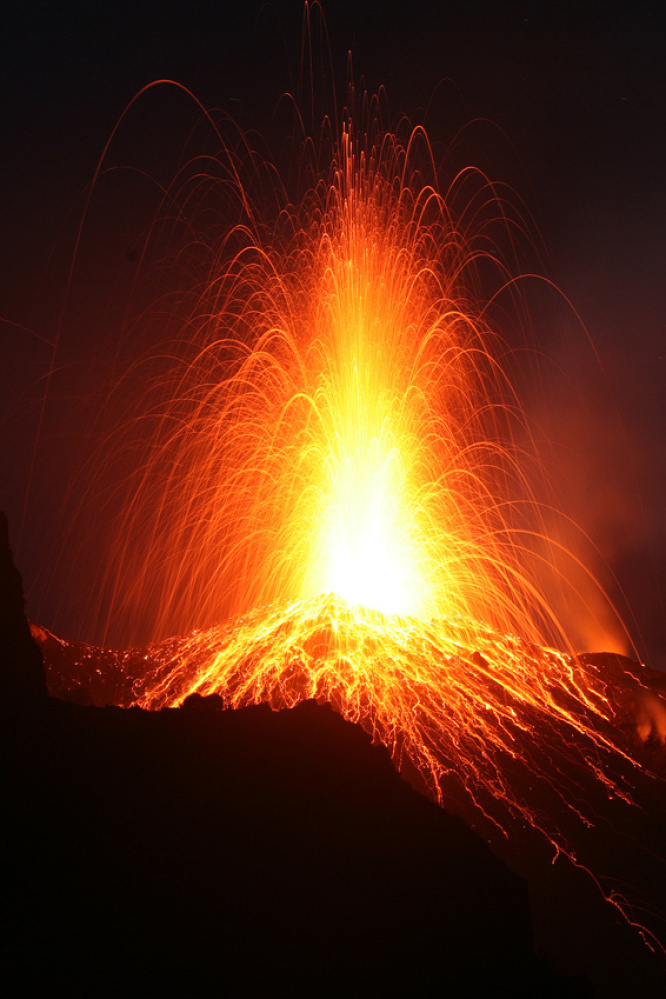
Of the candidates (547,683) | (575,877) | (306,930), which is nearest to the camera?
(306,930)

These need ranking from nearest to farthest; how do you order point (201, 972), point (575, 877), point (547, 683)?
point (201, 972) → point (575, 877) → point (547, 683)

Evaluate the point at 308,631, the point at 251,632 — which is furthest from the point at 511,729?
the point at 251,632

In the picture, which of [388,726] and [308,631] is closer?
[388,726]

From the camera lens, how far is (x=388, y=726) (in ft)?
72.3

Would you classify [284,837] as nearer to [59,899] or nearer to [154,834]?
[154,834]

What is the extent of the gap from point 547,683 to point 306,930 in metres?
22.9

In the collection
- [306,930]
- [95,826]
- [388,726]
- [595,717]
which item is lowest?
[306,930]

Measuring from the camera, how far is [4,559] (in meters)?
9.62

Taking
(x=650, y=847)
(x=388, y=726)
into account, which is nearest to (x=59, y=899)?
(x=388, y=726)

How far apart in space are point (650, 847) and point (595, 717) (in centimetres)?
662

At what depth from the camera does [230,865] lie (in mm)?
7809

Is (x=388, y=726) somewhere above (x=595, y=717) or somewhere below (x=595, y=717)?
below

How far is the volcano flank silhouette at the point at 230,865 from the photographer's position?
279 inches

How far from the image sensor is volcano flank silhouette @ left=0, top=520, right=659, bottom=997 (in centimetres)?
708
